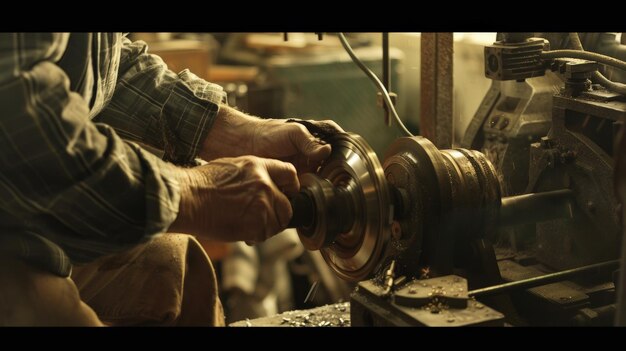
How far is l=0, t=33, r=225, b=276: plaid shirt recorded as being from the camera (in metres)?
1.30

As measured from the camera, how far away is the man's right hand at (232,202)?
1488 mm

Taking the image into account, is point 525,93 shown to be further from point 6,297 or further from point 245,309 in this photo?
point 245,309

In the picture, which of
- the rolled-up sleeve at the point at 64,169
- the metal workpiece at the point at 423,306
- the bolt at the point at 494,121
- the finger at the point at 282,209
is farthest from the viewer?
the bolt at the point at 494,121

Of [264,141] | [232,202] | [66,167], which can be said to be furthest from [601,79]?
[66,167]

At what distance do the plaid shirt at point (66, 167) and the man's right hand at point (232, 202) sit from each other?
6cm

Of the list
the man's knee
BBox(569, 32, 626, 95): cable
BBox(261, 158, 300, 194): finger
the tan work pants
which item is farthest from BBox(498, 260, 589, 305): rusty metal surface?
the man's knee

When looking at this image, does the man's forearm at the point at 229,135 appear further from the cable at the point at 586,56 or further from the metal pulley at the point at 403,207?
the cable at the point at 586,56

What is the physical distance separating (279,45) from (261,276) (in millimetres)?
1354

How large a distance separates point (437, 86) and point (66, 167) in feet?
4.01

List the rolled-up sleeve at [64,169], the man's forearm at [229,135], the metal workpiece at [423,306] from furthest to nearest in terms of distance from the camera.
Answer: the man's forearm at [229,135]
the metal workpiece at [423,306]
the rolled-up sleeve at [64,169]

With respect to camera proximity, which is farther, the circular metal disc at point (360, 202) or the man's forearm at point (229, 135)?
the man's forearm at point (229, 135)

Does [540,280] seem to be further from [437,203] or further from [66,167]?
[66,167]

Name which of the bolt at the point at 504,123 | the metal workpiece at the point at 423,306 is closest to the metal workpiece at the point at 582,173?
the bolt at the point at 504,123

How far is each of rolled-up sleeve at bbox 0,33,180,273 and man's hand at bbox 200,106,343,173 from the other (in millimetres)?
398
